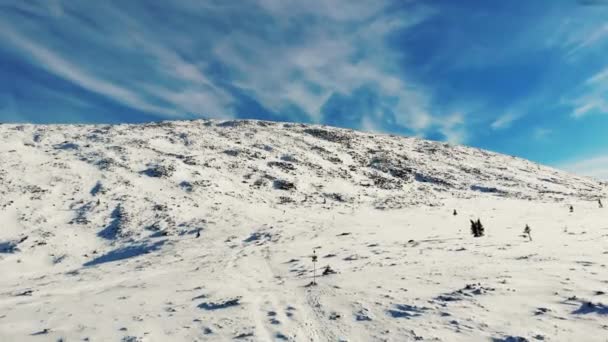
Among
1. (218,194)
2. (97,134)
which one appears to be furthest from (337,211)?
(97,134)

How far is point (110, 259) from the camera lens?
28828 millimetres

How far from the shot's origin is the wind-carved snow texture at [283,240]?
11.3 m

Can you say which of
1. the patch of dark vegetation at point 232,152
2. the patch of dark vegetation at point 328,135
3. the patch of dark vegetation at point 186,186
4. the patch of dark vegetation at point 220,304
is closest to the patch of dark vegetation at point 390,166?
the patch of dark vegetation at point 328,135

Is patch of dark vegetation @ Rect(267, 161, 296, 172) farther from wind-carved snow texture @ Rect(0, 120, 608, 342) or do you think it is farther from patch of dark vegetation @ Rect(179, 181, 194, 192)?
patch of dark vegetation @ Rect(179, 181, 194, 192)

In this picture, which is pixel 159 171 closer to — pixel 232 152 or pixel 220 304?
pixel 232 152

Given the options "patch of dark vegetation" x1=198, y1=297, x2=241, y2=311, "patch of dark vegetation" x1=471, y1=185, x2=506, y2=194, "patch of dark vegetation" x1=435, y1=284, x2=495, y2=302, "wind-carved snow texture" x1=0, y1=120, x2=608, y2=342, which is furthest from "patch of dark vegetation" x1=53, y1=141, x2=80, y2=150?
"patch of dark vegetation" x1=435, y1=284, x2=495, y2=302

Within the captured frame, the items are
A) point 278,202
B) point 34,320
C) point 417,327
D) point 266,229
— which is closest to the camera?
point 417,327

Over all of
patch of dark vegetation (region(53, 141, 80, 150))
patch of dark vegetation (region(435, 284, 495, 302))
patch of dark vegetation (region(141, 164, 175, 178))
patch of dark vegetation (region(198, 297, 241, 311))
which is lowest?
patch of dark vegetation (region(198, 297, 241, 311))

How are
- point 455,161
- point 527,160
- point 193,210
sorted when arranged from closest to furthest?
point 193,210 < point 455,161 < point 527,160

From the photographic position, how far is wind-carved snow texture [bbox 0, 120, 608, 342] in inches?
445

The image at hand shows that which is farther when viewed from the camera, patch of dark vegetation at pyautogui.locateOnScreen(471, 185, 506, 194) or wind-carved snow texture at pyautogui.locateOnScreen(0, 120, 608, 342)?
patch of dark vegetation at pyautogui.locateOnScreen(471, 185, 506, 194)

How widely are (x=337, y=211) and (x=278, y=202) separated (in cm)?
701

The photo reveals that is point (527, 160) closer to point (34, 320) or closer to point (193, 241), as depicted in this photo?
point (193, 241)

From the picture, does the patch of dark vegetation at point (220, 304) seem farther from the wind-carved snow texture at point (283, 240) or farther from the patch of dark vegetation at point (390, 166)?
the patch of dark vegetation at point (390, 166)
